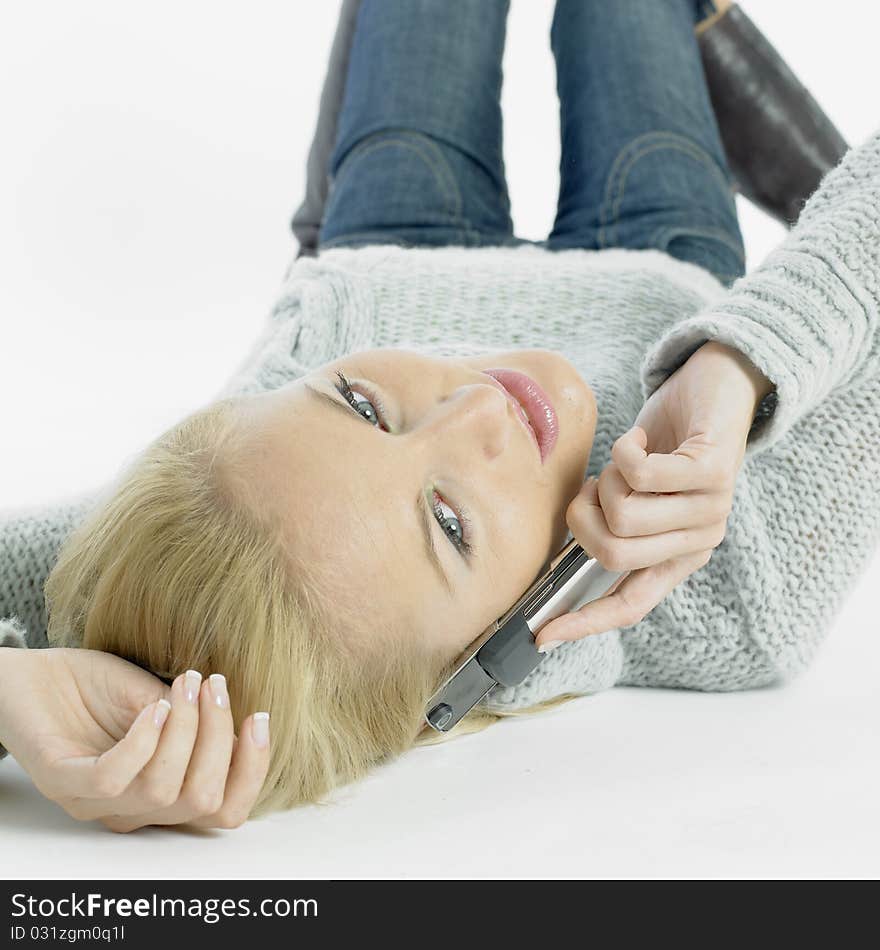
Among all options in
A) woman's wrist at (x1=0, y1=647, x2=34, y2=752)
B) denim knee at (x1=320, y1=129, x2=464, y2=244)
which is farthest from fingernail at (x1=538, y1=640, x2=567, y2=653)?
denim knee at (x1=320, y1=129, x2=464, y2=244)

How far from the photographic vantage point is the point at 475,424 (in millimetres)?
1191

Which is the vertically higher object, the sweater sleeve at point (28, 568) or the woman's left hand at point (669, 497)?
the woman's left hand at point (669, 497)

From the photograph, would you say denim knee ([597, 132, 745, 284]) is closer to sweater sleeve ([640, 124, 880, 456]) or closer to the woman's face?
sweater sleeve ([640, 124, 880, 456])

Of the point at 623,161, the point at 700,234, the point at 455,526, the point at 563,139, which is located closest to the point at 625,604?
the point at 455,526

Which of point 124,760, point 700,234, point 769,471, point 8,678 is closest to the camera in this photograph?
point 124,760

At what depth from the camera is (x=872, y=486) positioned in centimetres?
146

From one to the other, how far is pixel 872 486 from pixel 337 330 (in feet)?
2.67

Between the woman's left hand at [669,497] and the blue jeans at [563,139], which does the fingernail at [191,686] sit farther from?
the blue jeans at [563,139]

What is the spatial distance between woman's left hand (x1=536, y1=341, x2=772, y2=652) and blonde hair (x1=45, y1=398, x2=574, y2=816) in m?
0.19

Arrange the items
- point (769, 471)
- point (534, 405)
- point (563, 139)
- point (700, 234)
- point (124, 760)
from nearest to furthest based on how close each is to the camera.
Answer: point (124, 760) → point (534, 405) → point (769, 471) → point (700, 234) → point (563, 139)

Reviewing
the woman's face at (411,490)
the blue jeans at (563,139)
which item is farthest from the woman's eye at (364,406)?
the blue jeans at (563,139)

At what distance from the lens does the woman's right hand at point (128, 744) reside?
0.96 m

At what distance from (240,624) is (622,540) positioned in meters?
0.39

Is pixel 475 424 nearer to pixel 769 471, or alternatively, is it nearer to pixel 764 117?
pixel 769 471
